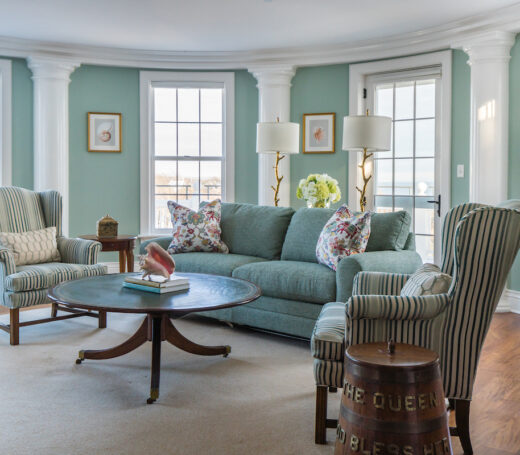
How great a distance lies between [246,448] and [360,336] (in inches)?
25.5

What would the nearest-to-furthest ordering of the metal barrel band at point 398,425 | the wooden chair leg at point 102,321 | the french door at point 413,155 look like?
the metal barrel band at point 398,425 < the wooden chair leg at point 102,321 < the french door at point 413,155

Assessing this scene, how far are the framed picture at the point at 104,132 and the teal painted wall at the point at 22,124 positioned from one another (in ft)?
2.03

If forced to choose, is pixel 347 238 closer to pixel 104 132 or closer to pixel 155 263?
pixel 155 263

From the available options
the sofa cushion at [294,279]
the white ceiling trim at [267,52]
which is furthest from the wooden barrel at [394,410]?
the white ceiling trim at [267,52]

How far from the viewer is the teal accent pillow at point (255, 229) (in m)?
4.60

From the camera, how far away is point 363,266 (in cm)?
350

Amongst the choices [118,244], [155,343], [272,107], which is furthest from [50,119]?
[155,343]

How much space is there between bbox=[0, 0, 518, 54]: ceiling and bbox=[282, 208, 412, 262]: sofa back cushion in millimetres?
1732

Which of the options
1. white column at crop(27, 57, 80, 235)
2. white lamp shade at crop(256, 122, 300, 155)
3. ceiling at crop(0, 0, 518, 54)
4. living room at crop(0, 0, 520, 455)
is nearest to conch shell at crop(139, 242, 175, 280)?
living room at crop(0, 0, 520, 455)

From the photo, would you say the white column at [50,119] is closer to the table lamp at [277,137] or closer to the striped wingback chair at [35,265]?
the striped wingback chair at [35,265]

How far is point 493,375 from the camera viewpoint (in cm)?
327

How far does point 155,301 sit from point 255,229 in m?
1.92

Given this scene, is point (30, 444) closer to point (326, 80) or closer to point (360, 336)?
point (360, 336)

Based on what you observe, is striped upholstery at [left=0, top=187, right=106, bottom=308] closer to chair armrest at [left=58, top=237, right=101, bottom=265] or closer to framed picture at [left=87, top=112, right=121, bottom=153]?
chair armrest at [left=58, top=237, right=101, bottom=265]
